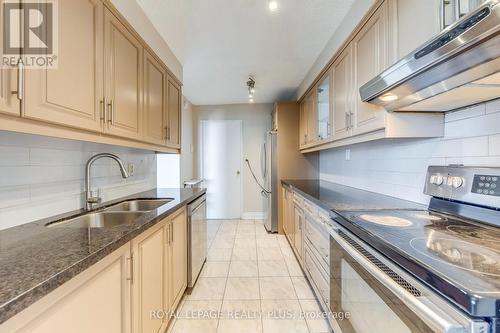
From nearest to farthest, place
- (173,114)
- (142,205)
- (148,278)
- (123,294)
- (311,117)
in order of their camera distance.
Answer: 1. (123,294)
2. (148,278)
3. (142,205)
4. (173,114)
5. (311,117)

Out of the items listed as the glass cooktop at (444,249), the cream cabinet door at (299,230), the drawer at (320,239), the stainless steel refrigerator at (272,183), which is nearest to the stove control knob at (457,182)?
the glass cooktop at (444,249)

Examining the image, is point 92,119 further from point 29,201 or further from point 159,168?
point 159,168

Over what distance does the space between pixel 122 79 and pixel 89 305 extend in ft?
4.21

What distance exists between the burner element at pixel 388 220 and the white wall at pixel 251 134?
363 centimetres

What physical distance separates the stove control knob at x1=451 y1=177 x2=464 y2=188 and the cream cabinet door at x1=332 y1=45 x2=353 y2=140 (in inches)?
30.9

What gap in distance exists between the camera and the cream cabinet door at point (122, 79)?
4.47 ft

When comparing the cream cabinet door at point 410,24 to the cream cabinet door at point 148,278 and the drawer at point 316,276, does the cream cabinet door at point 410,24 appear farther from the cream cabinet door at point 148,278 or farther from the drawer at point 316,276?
the cream cabinet door at point 148,278

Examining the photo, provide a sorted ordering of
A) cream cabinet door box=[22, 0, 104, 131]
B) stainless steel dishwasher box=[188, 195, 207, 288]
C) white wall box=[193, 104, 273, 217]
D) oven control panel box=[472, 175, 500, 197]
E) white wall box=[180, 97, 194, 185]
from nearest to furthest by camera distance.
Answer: cream cabinet door box=[22, 0, 104, 131]
oven control panel box=[472, 175, 500, 197]
stainless steel dishwasher box=[188, 195, 207, 288]
white wall box=[180, 97, 194, 185]
white wall box=[193, 104, 273, 217]

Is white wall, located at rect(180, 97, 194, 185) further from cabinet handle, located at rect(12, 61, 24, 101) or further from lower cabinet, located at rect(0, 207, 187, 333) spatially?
cabinet handle, located at rect(12, 61, 24, 101)

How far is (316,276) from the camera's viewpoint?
1883mm

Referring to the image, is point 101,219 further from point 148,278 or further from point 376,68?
point 376,68

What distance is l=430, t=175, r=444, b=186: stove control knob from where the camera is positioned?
1304 mm

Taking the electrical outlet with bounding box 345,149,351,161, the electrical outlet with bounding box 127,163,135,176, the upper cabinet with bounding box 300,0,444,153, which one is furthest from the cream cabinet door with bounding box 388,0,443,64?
the electrical outlet with bounding box 127,163,135,176

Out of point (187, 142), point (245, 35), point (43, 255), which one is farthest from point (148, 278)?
point (187, 142)
